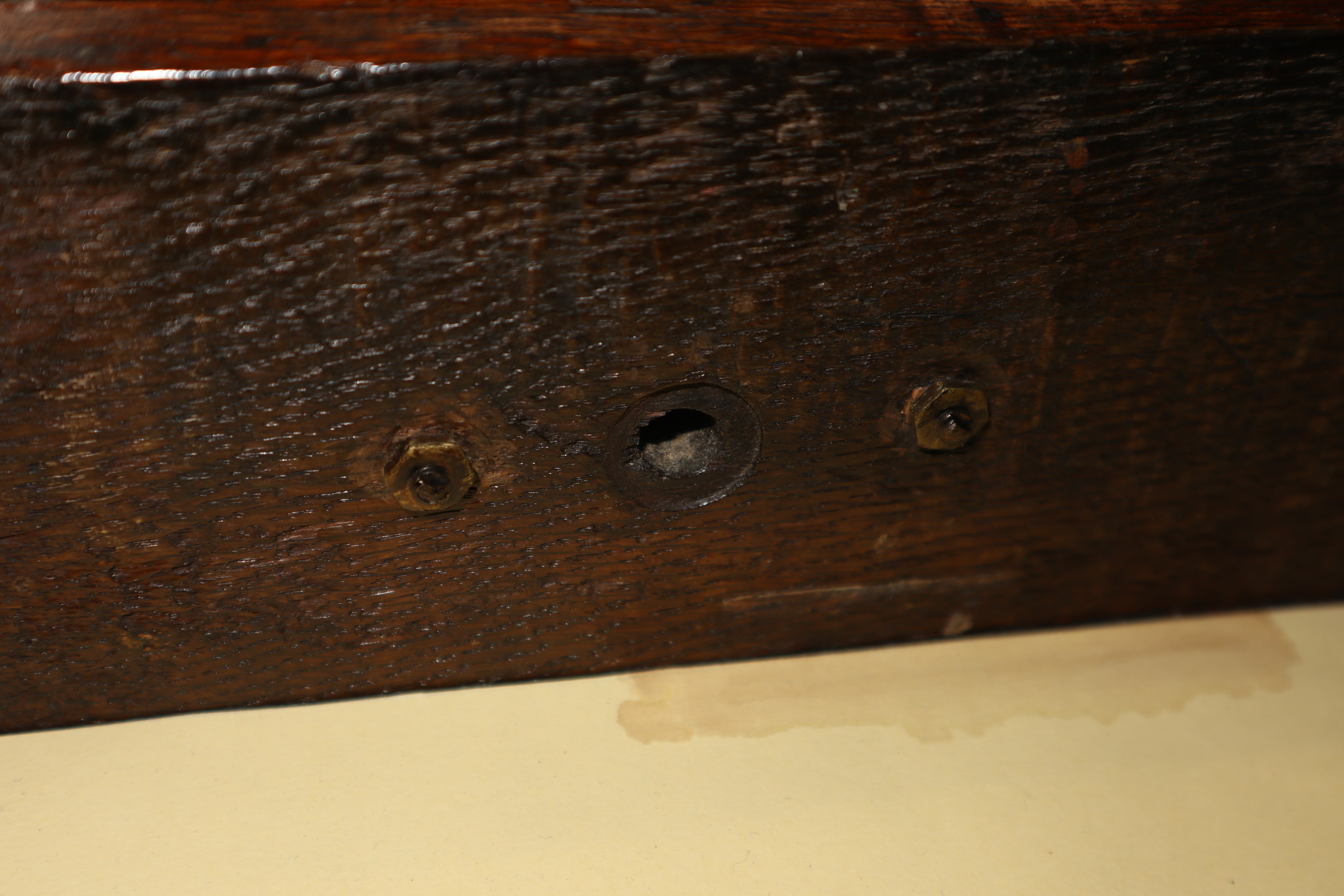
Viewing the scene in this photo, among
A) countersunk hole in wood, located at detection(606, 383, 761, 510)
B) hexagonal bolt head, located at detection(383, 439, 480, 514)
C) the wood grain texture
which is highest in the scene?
the wood grain texture

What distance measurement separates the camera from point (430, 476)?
0.67 metres

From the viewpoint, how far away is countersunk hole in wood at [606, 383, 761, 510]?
2.23 feet

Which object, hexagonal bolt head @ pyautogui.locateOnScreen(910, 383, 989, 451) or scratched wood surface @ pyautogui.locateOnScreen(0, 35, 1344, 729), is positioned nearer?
scratched wood surface @ pyautogui.locateOnScreen(0, 35, 1344, 729)

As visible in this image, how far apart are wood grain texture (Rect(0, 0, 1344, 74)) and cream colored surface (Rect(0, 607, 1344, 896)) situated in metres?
0.52

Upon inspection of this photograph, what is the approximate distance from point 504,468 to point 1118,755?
576 mm

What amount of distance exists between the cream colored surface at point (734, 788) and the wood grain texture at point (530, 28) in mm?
516

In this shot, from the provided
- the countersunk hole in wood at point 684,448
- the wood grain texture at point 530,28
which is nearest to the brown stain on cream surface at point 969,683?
the countersunk hole in wood at point 684,448

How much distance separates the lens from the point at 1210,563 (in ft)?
2.90

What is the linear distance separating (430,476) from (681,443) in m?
0.20

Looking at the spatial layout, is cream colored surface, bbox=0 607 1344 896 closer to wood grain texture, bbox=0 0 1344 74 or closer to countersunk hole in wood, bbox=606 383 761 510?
countersunk hole in wood, bbox=606 383 761 510

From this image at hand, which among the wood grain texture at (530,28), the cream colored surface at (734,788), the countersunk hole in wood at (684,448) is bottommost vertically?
the cream colored surface at (734,788)

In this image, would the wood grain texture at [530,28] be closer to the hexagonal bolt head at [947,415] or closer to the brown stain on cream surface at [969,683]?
the hexagonal bolt head at [947,415]

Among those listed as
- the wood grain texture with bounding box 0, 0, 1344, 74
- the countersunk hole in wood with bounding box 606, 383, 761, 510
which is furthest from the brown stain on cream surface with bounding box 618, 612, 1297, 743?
the wood grain texture with bounding box 0, 0, 1344, 74

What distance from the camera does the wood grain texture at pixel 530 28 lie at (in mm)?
535
